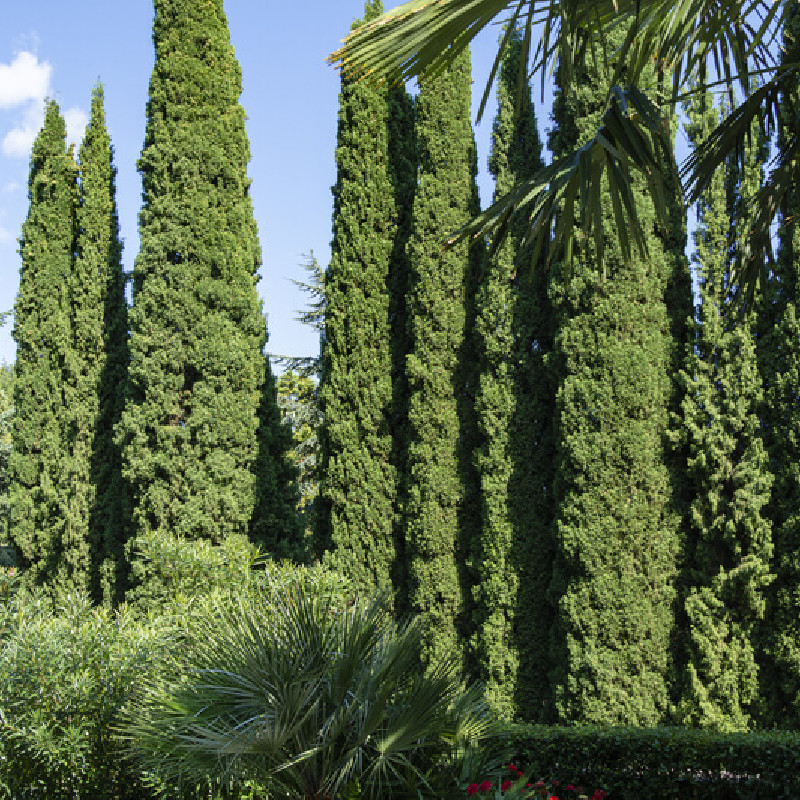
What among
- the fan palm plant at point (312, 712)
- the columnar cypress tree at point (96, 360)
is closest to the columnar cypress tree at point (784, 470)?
the fan palm plant at point (312, 712)

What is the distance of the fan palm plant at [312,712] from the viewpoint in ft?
13.5

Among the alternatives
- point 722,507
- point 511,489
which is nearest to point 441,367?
point 511,489

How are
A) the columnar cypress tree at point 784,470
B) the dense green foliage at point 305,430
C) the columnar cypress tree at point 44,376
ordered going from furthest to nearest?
the dense green foliage at point 305,430, the columnar cypress tree at point 44,376, the columnar cypress tree at point 784,470

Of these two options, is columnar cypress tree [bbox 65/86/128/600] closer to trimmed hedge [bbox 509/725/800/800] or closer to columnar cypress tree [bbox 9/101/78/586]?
columnar cypress tree [bbox 9/101/78/586]

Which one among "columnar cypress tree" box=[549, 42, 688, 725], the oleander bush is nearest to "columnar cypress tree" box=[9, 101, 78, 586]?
the oleander bush

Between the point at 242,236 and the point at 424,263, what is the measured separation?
2539mm

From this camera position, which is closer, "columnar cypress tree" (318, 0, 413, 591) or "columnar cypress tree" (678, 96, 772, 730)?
"columnar cypress tree" (678, 96, 772, 730)

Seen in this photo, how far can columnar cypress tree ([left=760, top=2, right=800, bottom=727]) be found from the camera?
800 cm

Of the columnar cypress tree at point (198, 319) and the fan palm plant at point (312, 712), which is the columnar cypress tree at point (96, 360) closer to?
the columnar cypress tree at point (198, 319)

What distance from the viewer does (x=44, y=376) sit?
12.8m

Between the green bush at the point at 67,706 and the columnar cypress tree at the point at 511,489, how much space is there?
473 centimetres

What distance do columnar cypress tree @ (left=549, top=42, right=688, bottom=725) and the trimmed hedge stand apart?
1.24m

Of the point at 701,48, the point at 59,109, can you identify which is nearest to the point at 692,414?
the point at 701,48

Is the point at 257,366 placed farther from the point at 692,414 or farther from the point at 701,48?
the point at 701,48
